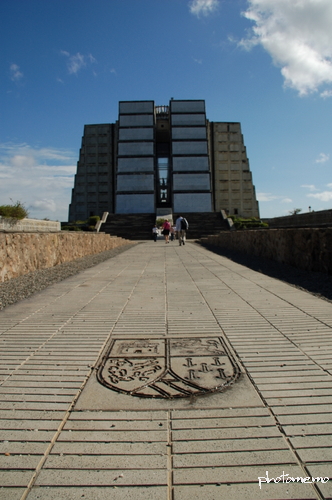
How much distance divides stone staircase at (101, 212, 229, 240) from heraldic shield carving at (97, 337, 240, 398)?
30043 millimetres

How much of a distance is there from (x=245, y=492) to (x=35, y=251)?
276 inches

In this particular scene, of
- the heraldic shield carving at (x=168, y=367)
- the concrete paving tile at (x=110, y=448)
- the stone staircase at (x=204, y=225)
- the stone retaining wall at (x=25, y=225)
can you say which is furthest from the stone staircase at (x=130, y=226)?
the concrete paving tile at (x=110, y=448)

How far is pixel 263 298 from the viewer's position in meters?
5.13

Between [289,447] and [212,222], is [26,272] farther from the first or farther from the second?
[212,222]

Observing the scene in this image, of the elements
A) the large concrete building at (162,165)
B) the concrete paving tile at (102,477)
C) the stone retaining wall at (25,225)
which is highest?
the large concrete building at (162,165)

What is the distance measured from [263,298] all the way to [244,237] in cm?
714

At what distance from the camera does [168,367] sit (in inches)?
108

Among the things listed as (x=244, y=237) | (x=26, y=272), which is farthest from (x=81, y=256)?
(x=244, y=237)

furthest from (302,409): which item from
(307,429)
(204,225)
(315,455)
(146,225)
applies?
(146,225)

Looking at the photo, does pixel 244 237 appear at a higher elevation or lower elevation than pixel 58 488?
higher

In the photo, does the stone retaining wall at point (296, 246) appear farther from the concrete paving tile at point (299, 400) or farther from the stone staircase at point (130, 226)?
the stone staircase at point (130, 226)

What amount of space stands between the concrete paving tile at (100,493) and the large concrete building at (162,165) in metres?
53.0

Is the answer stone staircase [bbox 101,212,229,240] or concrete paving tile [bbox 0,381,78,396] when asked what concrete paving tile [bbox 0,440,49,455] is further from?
stone staircase [bbox 101,212,229,240]

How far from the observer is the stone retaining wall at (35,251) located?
666 centimetres
